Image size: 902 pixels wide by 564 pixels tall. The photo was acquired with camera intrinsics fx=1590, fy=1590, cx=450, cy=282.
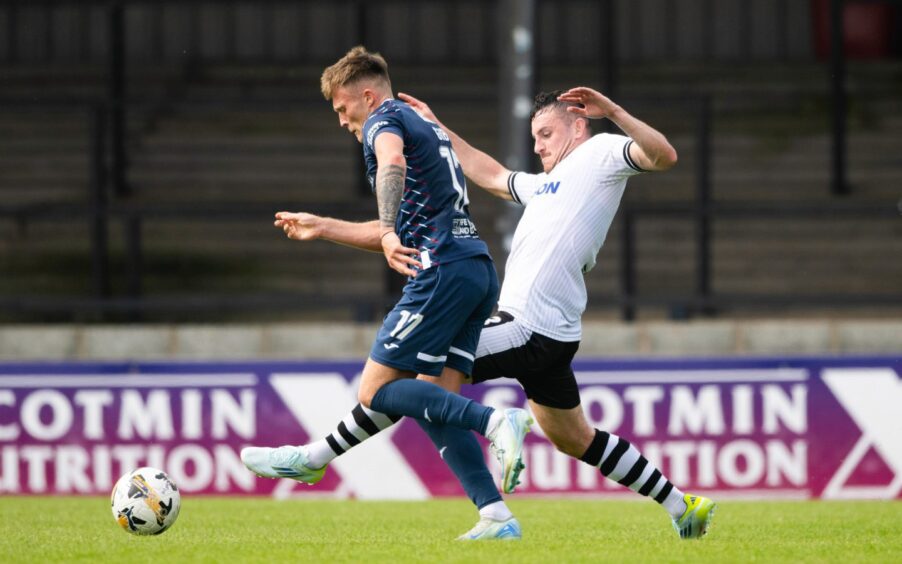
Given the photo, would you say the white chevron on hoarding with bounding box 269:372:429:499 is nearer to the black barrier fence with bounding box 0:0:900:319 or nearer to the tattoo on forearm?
the black barrier fence with bounding box 0:0:900:319

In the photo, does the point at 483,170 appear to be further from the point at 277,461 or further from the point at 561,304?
the point at 277,461

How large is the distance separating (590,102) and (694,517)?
1954 mm

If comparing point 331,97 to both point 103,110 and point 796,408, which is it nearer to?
point 796,408

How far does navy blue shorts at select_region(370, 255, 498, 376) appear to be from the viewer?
265 inches

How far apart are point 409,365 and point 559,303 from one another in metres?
0.87

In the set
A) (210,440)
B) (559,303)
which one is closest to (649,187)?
(210,440)

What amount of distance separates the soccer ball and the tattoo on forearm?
1.73 meters

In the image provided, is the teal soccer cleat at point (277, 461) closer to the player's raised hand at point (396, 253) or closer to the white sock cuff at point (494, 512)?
the white sock cuff at point (494, 512)

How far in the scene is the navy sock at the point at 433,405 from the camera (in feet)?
21.6

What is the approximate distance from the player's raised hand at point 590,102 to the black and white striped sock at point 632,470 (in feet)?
4.91

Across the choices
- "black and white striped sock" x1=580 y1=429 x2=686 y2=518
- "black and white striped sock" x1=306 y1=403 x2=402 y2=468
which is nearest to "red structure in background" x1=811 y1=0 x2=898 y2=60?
"black and white striped sock" x1=580 y1=429 x2=686 y2=518

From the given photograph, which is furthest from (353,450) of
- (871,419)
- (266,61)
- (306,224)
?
(266,61)

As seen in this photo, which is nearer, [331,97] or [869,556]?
[869,556]

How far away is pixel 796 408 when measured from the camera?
11078 mm
